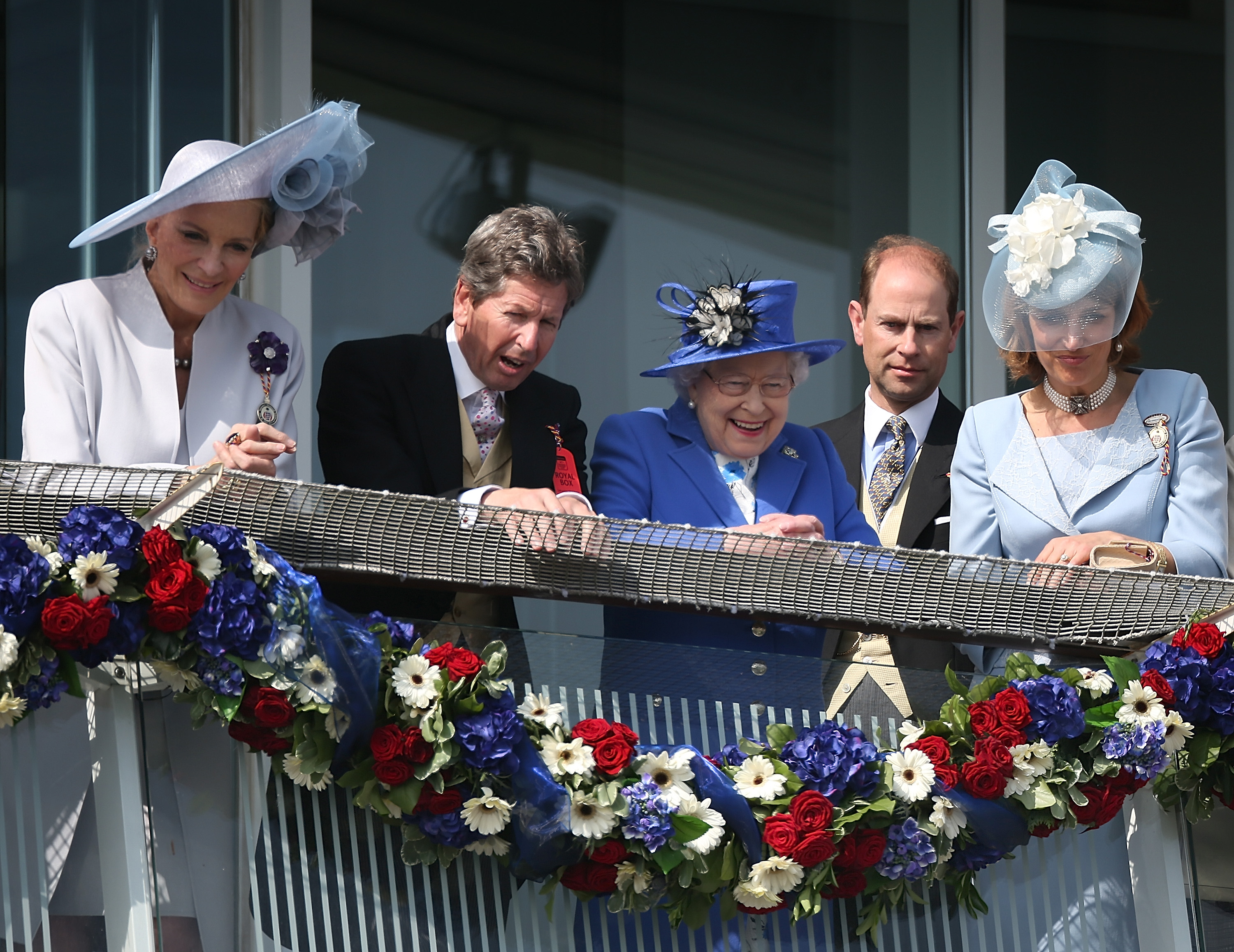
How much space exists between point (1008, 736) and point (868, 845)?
288 millimetres

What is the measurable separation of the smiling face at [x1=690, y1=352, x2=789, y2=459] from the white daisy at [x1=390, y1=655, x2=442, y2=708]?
99cm

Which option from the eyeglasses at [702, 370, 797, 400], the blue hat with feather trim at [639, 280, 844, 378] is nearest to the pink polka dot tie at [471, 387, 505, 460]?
the blue hat with feather trim at [639, 280, 844, 378]

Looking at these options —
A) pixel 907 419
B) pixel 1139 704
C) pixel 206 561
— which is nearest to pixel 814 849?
pixel 1139 704

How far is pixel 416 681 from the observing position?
2297mm

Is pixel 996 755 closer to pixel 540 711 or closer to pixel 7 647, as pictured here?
pixel 540 711

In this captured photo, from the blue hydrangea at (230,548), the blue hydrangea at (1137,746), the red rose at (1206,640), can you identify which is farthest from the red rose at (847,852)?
the blue hydrangea at (230,548)

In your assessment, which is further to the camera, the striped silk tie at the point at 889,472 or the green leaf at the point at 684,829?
the striped silk tie at the point at 889,472

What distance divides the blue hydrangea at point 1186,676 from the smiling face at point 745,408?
2.81 feet

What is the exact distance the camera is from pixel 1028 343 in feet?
10.1

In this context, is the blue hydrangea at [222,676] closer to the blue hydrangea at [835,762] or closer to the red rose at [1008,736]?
the blue hydrangea at [835,762]

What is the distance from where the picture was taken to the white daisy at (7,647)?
6.86 ft

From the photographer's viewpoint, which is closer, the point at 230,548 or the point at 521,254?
the point at 230,548

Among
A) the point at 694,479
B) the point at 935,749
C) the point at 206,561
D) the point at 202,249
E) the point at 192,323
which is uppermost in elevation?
the point at 202,249

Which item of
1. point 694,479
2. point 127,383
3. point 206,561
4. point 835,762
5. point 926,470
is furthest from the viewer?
point 926,470
